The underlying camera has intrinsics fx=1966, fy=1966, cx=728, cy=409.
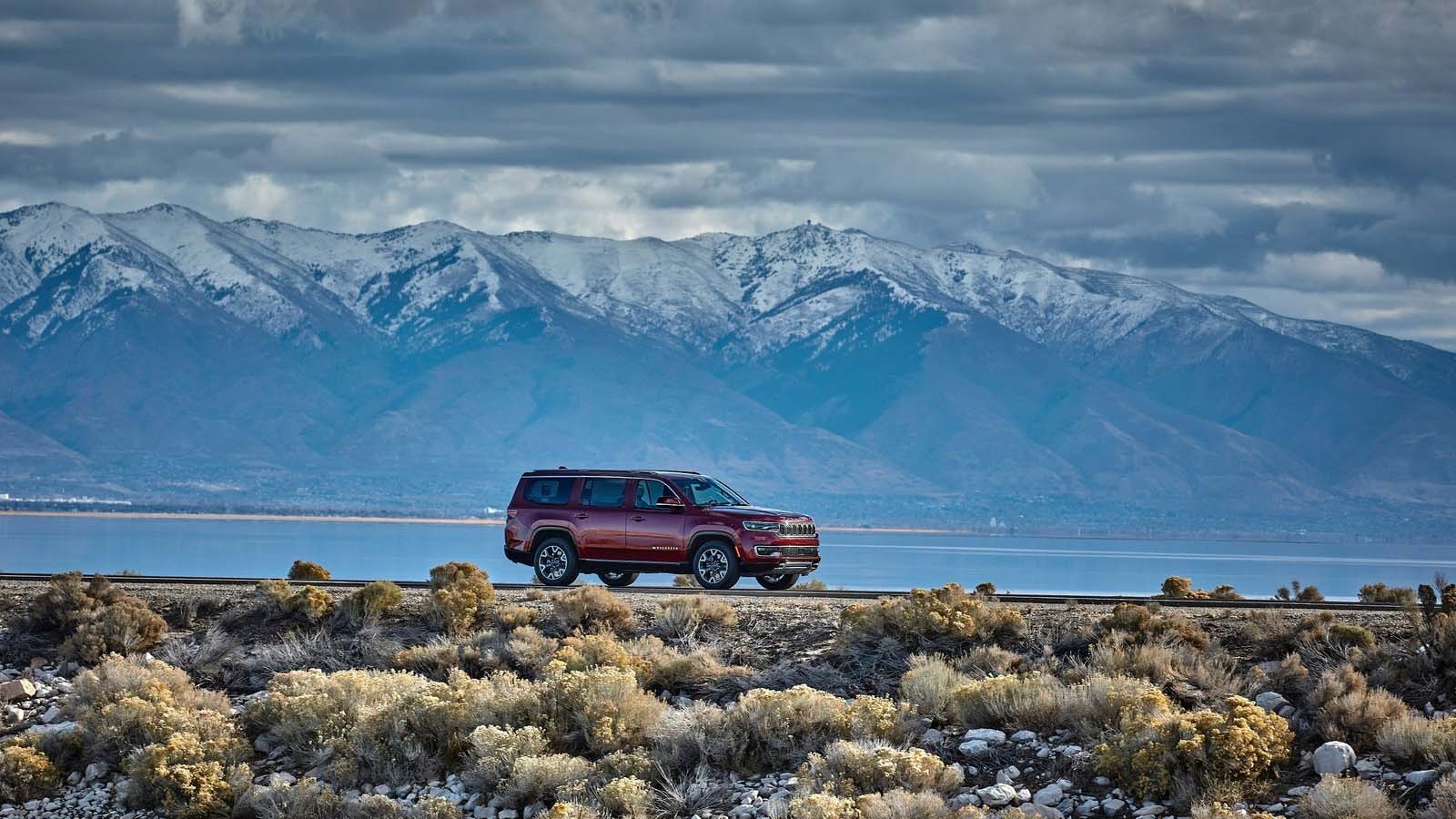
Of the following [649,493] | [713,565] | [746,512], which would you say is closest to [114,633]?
[649,493]

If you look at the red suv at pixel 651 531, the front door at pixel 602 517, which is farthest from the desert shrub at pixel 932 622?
the front door at pixel 602 517

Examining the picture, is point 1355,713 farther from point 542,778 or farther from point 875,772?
point 542,778

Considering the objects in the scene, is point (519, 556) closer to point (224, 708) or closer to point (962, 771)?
point (224, 708)

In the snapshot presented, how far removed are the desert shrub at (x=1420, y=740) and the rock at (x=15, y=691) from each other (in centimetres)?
1839

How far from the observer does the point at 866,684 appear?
26.1 m

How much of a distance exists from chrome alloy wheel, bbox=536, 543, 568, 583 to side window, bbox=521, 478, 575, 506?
2.61ft

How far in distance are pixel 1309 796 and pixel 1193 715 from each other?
6.51ft

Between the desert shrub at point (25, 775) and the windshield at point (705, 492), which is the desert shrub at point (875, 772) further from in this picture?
the windshield at point (705, 492)

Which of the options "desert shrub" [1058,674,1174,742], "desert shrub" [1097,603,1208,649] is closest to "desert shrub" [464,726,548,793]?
"desert shrub" [1058,674,1174,742]

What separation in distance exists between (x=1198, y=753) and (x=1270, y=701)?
2.57 m

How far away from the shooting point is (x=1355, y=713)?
22.1 metres

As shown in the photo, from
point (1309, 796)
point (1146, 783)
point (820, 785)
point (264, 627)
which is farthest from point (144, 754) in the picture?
point (1309, 796)

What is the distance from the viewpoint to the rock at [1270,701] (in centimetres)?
2328

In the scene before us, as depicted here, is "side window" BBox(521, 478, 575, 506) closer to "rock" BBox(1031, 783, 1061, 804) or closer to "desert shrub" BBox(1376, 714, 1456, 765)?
"rock" BBox(1031, 783, 1061, 804)
